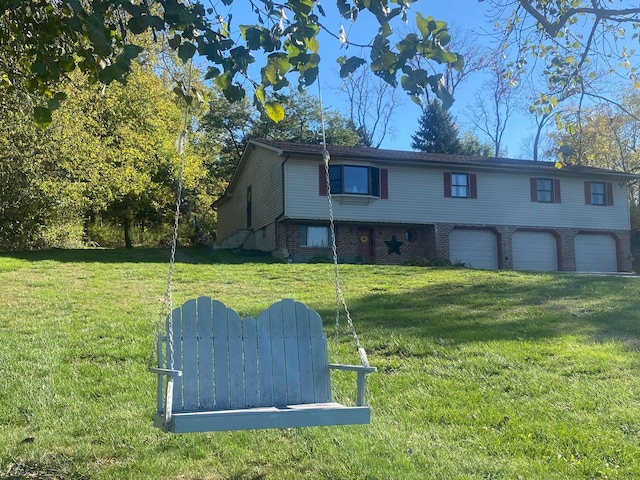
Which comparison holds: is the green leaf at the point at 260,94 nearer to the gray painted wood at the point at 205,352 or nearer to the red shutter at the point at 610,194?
the gray painted wood at the point at 205,352

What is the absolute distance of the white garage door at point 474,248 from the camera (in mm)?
23734

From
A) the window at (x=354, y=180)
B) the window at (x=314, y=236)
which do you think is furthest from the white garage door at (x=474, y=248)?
the window at (x=314, y=236)

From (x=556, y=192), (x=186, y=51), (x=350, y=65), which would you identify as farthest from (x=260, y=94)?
(x=556, y=192)

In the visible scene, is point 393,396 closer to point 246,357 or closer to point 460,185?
point 246,357

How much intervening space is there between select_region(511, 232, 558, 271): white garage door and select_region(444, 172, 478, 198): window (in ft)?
8.86

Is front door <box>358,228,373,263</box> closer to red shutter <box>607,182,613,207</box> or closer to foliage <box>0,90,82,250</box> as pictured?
foliage <box>0,90,82,250</box>

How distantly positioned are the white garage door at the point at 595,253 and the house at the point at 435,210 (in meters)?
0.04

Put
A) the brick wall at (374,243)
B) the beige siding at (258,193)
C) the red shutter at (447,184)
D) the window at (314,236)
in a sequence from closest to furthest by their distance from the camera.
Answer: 1. the brick wall at (374,243)
2. the window at (314,236)
3. the beige siding at (258,193)
4. the red shutter at (447,184)

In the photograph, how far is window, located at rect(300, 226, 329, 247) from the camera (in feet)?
72.0

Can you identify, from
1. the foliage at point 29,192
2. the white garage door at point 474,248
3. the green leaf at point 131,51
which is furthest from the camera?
the white garage door at point 474,248

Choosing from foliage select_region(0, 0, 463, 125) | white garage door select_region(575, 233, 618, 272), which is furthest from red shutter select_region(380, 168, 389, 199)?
foliage select_region(0, 0, 463, 125)

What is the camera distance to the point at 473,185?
24016mm

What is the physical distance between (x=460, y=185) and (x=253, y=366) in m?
21.1

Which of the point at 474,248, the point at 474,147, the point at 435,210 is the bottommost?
A: the point at 474,248
